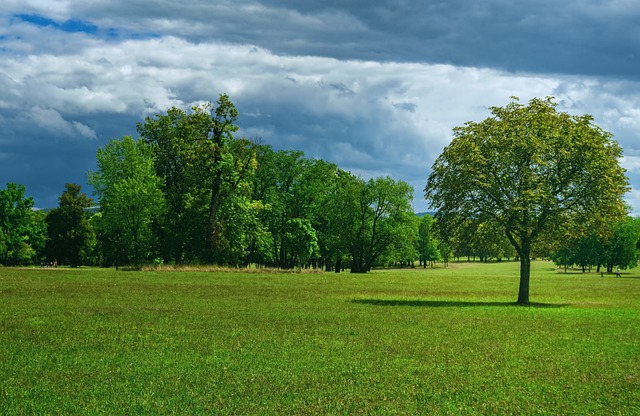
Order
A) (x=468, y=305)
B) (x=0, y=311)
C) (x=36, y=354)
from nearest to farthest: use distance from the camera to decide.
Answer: (x=36, y=354) → (x=0, y=311) → (x=468, y=305)

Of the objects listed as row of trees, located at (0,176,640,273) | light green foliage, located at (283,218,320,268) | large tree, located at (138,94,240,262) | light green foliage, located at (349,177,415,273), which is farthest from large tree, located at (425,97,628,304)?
light green foliage, located at (349,177,415,273)

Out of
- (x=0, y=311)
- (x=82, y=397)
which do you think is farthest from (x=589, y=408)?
(x=0, y=311)

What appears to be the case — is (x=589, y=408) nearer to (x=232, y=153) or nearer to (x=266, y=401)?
(x=266, y=401)

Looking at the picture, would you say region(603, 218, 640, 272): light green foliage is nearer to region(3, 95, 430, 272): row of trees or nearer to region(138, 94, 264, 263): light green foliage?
region(3, 95, 430, 272): row of trees

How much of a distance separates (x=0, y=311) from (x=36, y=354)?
39.3 ft

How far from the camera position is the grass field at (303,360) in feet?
46.0

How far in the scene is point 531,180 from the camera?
1695 inches

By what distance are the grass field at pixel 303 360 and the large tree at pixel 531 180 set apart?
10190 mm

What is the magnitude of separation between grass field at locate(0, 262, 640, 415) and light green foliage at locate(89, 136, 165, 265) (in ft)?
172

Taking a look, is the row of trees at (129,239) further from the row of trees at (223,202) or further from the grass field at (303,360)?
the grass field at (303,360)

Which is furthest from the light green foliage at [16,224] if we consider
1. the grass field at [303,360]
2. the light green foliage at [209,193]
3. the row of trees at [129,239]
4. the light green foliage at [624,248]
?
the light green foliage at [624,248]

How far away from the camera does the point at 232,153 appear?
8919cm

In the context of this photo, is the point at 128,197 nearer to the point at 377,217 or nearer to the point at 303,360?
the point at 377,217

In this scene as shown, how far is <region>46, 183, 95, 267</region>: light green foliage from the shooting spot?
126312 millimetres
